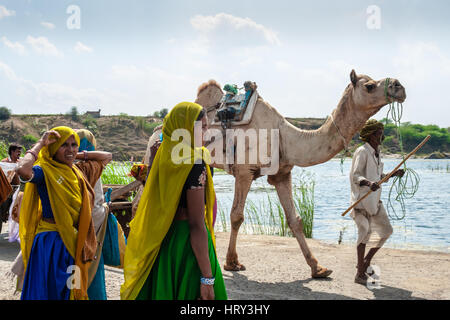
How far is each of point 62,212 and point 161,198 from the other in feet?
3.61

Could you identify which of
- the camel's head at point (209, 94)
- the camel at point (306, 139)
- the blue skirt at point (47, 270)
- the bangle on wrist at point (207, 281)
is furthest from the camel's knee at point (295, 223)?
the bangle on wrist at point (207, 281)

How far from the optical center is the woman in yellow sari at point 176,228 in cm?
287

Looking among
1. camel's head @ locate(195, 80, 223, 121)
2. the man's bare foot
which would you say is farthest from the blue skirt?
camel's head @ locate(195, 80, 223, 121)

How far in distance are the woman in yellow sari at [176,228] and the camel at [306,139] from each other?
3.38 meters

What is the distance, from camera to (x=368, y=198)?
569cm

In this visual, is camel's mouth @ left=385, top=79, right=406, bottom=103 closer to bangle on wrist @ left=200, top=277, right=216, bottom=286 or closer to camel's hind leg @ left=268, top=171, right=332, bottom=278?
camel's hind leg @ left=268, top=171, right=332, bottom=278

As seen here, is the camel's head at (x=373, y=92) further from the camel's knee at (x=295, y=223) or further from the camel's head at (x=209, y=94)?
the camel's head at (x=209, y=94)

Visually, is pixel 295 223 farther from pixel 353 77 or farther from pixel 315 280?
pixel 353 77

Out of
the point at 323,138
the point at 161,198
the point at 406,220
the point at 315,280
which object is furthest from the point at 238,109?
the point at 406,220

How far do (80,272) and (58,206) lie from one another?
1.80 feet

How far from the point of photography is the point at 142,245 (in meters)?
3.02

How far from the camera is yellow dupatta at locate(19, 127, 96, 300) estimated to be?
363 cm
